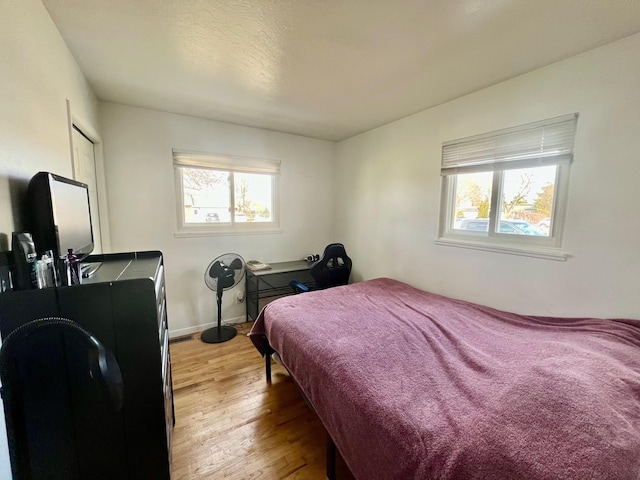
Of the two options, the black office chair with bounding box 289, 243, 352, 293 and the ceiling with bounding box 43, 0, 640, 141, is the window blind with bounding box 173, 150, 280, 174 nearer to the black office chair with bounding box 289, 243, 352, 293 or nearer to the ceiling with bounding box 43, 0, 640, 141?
the ceiling with bounding box 43, 0, 640, 141

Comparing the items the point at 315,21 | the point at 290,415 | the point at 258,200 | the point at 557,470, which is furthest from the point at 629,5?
the point at 258,200

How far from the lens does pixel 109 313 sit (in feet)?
3.25

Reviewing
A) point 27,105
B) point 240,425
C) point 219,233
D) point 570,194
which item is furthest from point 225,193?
point 570,194

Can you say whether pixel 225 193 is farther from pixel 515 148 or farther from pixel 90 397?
pixel 515 148

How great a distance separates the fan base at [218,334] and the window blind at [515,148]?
289 cm

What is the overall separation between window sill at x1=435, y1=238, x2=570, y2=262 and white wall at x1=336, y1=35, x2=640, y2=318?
0.04 metres

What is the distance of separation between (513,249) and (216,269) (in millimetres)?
2777

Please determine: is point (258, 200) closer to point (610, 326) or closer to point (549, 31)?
point (549, 31)

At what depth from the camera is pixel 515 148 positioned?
196 centimetres

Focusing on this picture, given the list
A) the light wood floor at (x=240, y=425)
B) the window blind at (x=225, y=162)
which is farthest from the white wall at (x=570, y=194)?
the light wood floor at (x=240, y=425)

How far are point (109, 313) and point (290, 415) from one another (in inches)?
56.6

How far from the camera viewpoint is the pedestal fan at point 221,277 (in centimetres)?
280

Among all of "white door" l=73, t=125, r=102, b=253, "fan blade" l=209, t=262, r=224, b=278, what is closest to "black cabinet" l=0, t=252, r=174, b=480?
"white door" l=73, t=125, r=102, b=253

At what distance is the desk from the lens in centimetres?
322
